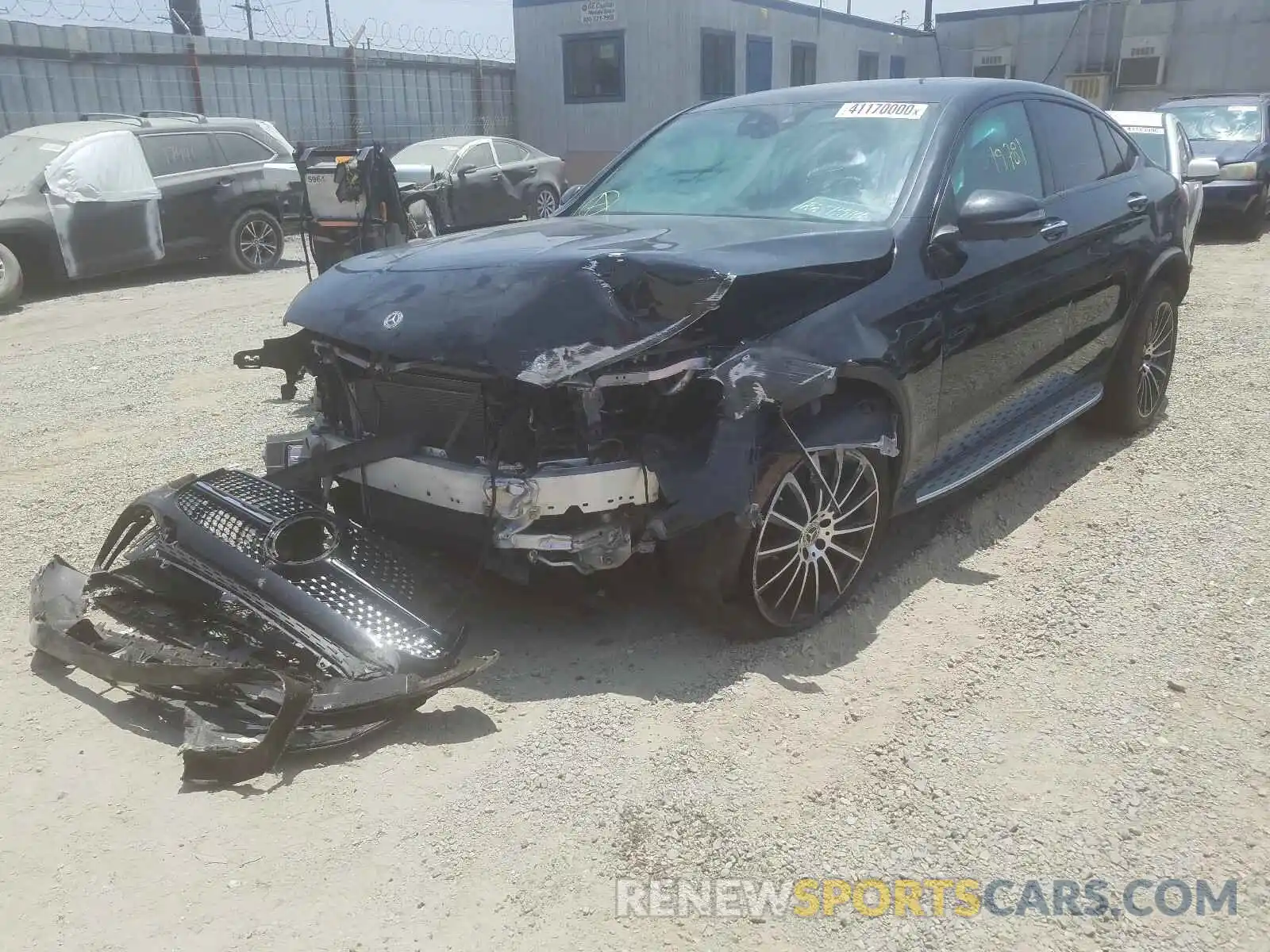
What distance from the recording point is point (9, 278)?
10.2m

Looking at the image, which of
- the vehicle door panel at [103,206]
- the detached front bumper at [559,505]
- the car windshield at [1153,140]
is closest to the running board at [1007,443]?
the detached front bumper at [559,505]

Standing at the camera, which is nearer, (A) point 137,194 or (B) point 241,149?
(A) point 137,194

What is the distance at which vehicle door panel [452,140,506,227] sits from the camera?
45.3ft

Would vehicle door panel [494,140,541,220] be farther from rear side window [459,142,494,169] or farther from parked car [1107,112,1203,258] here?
parked car [1107,112,1203,258]

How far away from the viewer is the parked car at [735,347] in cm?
306

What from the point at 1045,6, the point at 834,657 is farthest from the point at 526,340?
the point at 1045,6

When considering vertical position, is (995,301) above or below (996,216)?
below

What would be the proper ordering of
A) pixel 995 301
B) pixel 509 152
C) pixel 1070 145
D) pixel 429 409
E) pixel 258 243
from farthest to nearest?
pixel 509 152 → pixel 258 243 → pixel 1070 145 → pixel 995 301 → pixel 429 409

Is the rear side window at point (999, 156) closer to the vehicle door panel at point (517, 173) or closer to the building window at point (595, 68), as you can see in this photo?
the vehicle door panel at point (517, 173)

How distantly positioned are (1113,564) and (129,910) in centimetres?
352

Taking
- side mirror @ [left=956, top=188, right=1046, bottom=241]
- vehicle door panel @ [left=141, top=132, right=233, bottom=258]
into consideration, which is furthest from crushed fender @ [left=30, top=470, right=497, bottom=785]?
vehicle door panel @ [left=141, top=132, right=233, bottom=258]

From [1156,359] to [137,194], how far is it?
10431 millimetres

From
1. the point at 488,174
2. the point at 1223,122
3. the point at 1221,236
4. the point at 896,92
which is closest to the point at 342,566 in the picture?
the point at 896,92

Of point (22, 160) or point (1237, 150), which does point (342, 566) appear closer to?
point (22, 160)
